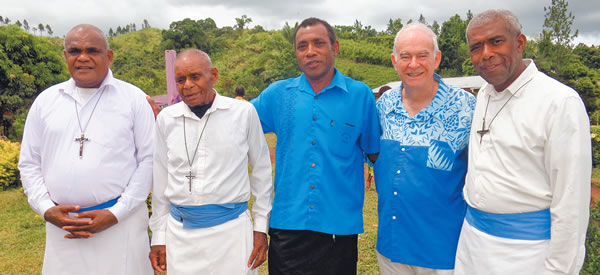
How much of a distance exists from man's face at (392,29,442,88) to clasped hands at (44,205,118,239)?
2053 millimetres

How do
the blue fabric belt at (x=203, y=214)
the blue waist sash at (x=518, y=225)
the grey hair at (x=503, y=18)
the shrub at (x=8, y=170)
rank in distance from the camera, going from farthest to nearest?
the shrub at (x=8, y=170) → the blue fabric belt at (x=203, y=214) → the grey hair at (x=503, y=18) → the blue waist sash at (x=518, y=225)

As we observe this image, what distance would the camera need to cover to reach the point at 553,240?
198 centimetres

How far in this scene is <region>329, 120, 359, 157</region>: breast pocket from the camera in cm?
273

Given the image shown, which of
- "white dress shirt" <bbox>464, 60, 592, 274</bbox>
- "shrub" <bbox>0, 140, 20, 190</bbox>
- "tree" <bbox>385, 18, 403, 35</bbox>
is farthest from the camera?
"tree" <bbox>385, 18, 403, 35</bbox>

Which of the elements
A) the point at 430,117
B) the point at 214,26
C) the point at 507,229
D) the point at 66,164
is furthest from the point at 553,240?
the point at 214,26

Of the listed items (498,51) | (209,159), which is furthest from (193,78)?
(498,51)

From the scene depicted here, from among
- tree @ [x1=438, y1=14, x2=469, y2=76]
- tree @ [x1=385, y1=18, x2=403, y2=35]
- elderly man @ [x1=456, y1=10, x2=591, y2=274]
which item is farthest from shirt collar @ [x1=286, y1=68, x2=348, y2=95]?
tree @ [x1=385, y1=18, x2=403, y2=35]

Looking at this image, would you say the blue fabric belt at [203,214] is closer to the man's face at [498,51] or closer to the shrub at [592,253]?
the man's face at [498,51]

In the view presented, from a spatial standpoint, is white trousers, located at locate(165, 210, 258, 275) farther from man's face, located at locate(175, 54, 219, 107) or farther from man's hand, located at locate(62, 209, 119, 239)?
man's face, located at locate(175, 54, 219, 107)

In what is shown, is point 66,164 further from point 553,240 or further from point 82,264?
point 553,240

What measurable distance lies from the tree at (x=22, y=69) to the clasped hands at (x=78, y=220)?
14918mm

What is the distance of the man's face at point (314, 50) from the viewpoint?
2.71 metres

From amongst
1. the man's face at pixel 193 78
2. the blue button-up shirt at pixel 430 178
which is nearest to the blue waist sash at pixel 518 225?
the blue button-up shirt at pixel 430 178

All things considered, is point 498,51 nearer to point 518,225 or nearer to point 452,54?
point 518,225
